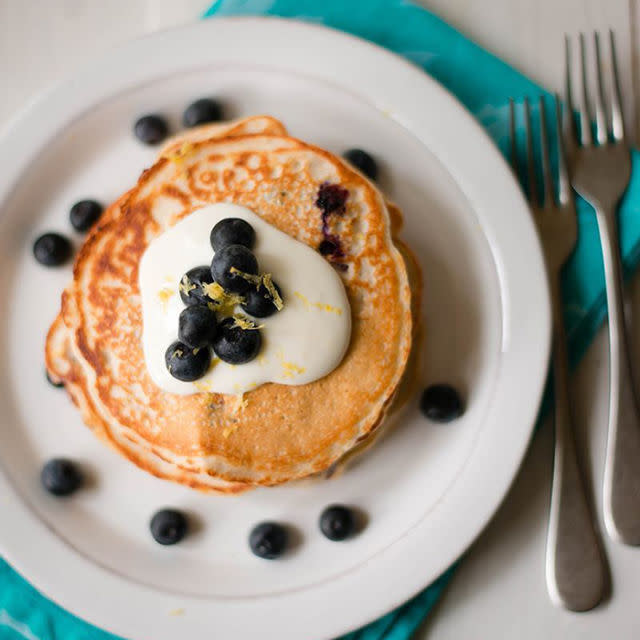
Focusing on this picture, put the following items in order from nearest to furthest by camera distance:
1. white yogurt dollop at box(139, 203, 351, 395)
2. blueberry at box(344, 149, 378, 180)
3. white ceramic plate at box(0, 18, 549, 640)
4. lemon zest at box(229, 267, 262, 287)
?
1. lemon zest at box(229, 267, 262, 287)
2. white yogurt dollop at box(139, 203, 351, 395)
3. white ceramic plate at box(0, 18, 549, 640)
4. blueberry at box(344, 149, 378, 180)

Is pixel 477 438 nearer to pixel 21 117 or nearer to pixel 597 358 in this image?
pixel 597 358

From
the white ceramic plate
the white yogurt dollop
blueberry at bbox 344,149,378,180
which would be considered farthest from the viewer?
blueberry at bbox 344,149,378,180

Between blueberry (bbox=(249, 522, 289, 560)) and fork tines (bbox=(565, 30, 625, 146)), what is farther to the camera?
fork tines (bbox=(565, 30, 625, 146))

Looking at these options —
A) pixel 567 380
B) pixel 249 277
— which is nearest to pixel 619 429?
pixel 567 380

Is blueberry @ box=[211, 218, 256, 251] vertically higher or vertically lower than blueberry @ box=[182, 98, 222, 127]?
lower

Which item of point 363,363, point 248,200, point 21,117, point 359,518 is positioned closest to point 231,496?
point 359,518

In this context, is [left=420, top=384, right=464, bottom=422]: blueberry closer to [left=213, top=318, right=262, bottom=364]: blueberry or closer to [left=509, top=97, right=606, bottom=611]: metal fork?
[left=509, top=97, right=606, bottom=611]: metal fork

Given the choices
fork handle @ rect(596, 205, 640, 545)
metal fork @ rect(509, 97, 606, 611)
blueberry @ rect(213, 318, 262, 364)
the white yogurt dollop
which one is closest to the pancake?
the white yogurt dollop

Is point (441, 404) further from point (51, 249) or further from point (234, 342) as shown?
point (51, 249)
